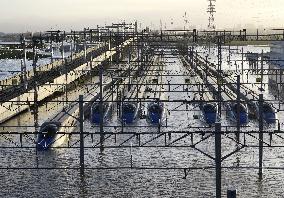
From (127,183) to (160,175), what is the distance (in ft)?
5.90

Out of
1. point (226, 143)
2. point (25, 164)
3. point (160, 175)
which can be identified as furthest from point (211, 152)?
point (25, 164)

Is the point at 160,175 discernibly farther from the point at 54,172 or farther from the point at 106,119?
the point at 106,119

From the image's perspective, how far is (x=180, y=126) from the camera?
3541cm

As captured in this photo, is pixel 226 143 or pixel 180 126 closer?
pixel 226 143

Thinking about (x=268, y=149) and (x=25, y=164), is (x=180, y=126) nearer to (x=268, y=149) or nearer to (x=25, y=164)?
(x=268, y=149)

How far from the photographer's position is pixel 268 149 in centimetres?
2788

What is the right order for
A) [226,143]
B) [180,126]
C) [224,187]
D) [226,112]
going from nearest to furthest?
[224,187], [226,143], [180,126], [226,112]

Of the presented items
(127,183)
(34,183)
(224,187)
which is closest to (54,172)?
(34,183)

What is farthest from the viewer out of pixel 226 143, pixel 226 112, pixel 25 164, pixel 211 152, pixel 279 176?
pixel 226 112

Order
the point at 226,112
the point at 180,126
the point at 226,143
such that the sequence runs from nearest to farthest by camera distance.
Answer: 1. the point at 226,143
2. the point at 180,126
3. the point at 226,112

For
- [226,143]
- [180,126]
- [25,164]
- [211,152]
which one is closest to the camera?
[25,164]

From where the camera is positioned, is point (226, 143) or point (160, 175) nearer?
point (160, 175)

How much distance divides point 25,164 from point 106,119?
12.0 metres

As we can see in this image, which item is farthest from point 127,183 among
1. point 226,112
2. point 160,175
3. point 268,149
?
point 226,112
